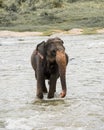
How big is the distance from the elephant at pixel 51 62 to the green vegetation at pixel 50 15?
26.3m

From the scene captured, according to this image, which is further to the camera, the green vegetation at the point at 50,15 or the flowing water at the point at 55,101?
the green vegetation at the point at 50,15

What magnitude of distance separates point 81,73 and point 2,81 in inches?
115

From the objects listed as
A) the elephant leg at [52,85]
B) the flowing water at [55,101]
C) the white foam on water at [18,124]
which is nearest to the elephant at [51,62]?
the elephant leg at [52,85]

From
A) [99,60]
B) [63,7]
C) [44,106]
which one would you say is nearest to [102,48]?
[99,60]

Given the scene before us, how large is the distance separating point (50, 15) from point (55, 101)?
32.4 m

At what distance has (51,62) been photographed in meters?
11.2

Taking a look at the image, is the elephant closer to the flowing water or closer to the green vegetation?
the flowing water

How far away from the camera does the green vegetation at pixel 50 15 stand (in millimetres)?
40844

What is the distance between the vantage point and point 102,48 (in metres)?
26.1

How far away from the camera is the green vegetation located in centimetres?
4084

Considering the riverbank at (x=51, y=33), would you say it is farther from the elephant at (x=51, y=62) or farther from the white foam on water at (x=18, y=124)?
the white foam on water at (x=18, y=124)

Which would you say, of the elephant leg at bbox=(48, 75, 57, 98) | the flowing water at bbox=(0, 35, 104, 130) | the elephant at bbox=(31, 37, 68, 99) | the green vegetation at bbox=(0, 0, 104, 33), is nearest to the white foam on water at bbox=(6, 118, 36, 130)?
the flowing water at bbox=(0, 35, 104, 130)

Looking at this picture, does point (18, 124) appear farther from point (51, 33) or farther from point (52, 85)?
point (51, 33)

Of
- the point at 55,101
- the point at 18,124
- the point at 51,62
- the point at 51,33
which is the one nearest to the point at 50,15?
the point at 51,33
